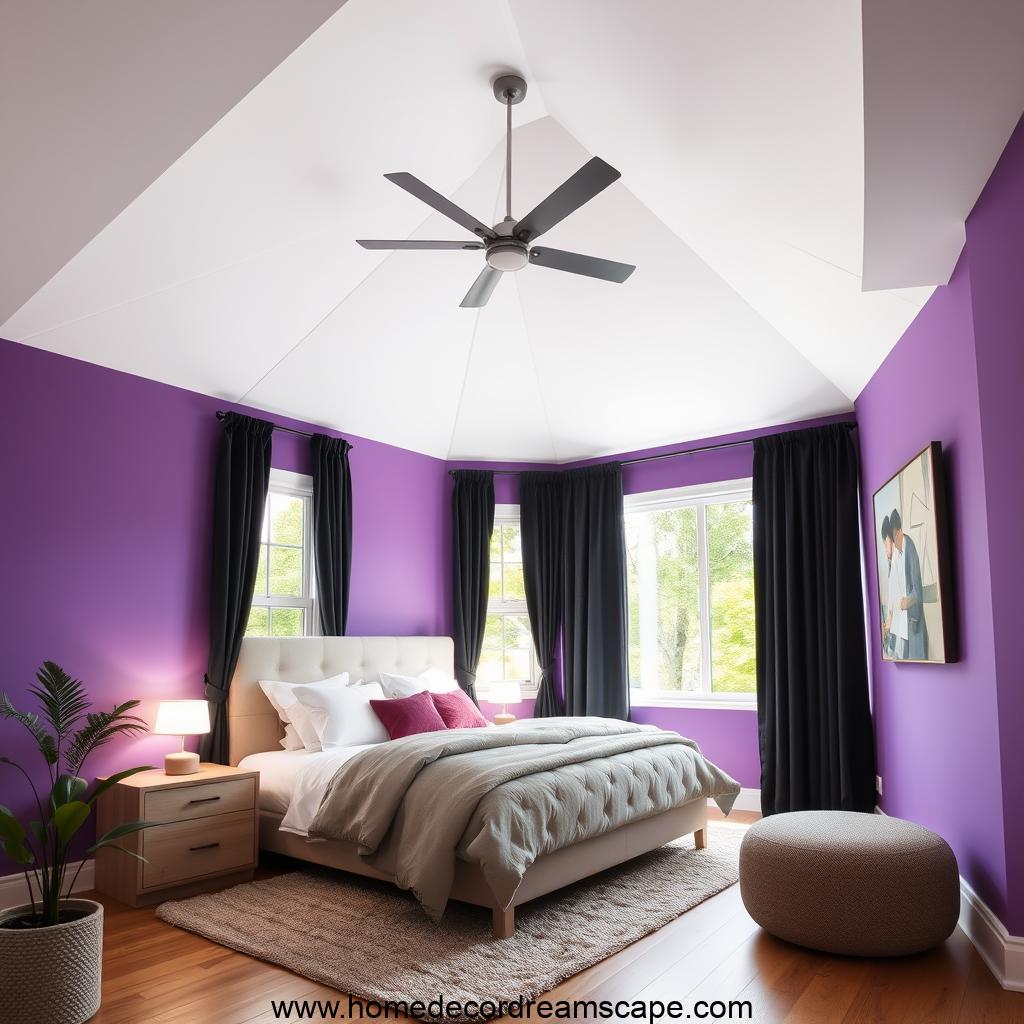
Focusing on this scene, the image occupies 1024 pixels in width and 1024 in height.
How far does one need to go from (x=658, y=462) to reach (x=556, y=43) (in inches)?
144

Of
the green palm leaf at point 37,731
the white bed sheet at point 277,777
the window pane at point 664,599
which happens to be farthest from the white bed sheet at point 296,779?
the window pane at point 664,599

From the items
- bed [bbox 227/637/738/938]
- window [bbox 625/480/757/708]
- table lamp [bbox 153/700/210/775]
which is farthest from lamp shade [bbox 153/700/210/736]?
window [bbox 625/480/757/708]

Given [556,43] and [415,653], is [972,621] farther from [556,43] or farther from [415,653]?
[415,653]

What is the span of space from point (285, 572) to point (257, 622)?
1.27 feet

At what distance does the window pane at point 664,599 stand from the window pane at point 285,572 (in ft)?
8.43

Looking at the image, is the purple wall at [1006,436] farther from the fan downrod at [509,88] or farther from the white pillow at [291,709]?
the white pillow at [291,709]

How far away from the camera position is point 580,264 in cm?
348

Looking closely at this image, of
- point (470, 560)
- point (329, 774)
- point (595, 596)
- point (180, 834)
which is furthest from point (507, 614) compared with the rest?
point (180, 834)

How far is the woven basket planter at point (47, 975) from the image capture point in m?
2.57

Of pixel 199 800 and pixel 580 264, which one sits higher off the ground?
pixel 580 264

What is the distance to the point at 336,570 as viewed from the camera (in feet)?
18.5

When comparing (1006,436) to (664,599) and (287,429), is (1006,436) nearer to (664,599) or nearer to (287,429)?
(664,599)

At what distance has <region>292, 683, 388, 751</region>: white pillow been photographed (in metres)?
4.62

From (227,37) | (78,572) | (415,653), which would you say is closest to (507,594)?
(415,653)
